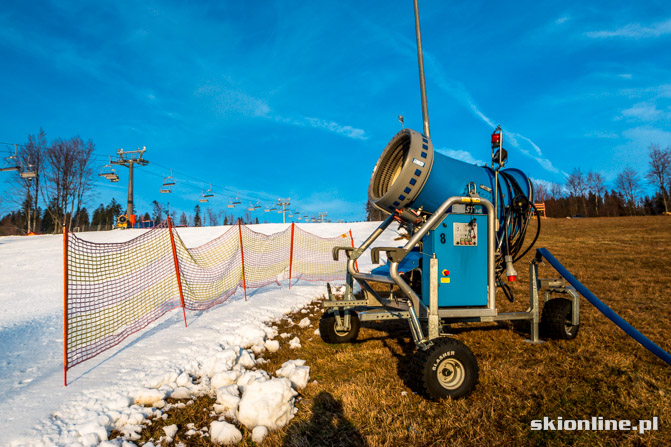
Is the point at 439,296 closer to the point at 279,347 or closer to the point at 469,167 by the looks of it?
the point at 469,167

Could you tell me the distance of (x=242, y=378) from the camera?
375cm

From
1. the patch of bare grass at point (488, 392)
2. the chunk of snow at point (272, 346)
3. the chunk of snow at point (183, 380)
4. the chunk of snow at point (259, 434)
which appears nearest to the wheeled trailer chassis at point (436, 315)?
the patch of bare grass at point (488, 392)

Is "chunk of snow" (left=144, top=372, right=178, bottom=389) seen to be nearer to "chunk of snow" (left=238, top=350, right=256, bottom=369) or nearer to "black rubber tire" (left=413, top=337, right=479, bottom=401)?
"chunk of snow" (left=238, top=350, right=256, bottom=369)

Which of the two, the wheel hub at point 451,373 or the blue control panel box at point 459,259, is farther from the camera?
the blue control panel box at point 459,259

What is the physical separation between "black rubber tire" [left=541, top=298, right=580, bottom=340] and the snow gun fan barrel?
1580 mm

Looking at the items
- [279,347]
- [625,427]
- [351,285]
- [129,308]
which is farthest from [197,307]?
[625,427]

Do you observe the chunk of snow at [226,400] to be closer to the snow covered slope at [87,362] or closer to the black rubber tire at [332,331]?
the snow covered slope at [87,362]

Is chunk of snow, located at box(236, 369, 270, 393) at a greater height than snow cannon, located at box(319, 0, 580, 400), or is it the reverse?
snow cannon, located at box(319, 0, 580, 400)

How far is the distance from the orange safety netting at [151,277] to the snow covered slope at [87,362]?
0.81 feet

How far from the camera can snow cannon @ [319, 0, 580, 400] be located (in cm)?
350

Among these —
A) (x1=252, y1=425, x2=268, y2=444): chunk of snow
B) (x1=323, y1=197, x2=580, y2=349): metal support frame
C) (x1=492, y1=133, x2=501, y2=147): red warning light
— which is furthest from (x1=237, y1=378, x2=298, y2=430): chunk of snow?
(x1=492, y1=133, x2=501, y2=147): red warning light

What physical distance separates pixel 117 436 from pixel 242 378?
116cm

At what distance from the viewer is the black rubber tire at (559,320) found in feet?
16.3

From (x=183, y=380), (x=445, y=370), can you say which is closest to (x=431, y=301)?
(x=445, y=370)
